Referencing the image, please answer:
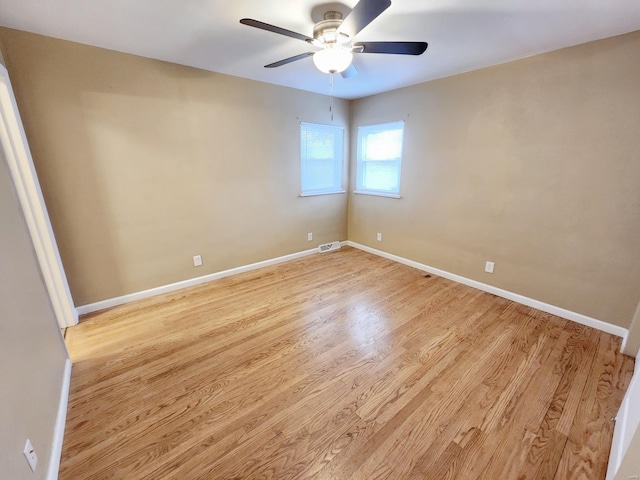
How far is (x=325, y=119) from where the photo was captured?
12.6 feet

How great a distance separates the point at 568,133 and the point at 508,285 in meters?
1.48

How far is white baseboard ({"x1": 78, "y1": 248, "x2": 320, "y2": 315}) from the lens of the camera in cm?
264

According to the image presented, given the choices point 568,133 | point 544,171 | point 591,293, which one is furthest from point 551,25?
point 591,293

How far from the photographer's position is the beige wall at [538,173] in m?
2.09

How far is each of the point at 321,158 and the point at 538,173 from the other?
2558mm

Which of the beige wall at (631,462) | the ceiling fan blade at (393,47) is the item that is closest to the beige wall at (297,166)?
the ceiling fan blade at (393,47)

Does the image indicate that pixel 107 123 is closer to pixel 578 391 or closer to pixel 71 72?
pixel 71 72

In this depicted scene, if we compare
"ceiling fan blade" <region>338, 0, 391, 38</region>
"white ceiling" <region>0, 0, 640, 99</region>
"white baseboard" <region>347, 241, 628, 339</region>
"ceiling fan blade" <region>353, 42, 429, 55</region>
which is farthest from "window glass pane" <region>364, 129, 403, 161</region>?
"ceiling fan blade" <region>338, 0, 391, 38</region>

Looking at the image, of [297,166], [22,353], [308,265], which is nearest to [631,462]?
[22,353]

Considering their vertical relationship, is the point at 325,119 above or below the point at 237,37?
below

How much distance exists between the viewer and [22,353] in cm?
121

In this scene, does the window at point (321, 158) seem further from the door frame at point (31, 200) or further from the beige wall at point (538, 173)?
the door frame at point (31, 200)


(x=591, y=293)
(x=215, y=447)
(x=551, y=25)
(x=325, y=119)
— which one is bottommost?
(x=215, y=447)

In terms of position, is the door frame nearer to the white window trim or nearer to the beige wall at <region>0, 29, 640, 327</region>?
the beige wall at <region>0, 29, 640, 327</region>
